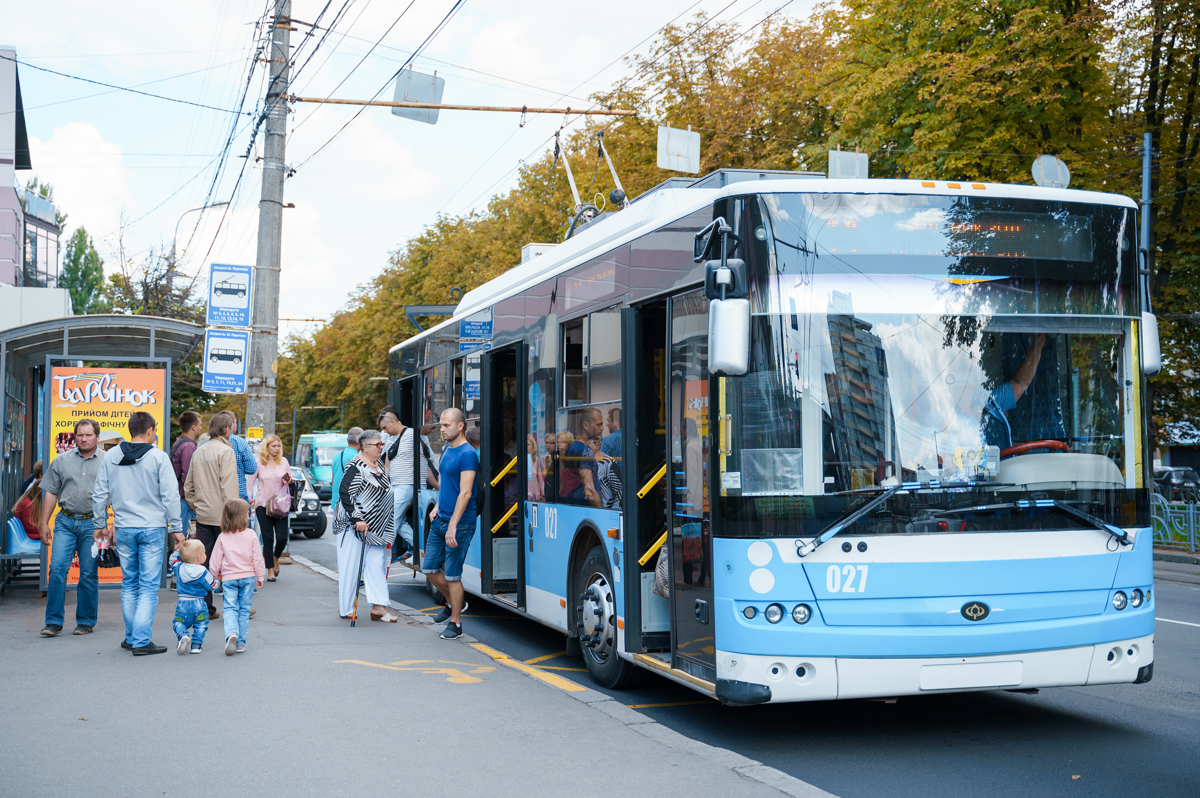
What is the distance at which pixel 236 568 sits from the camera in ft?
30.3

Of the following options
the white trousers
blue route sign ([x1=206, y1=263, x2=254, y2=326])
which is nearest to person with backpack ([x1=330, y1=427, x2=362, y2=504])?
blue route sign ([x1=206, y1=263, x2=254, y2=326])

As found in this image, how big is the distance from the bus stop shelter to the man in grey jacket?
11.1 feet

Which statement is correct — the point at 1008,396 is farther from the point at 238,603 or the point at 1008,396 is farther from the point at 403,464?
the point at 403,464

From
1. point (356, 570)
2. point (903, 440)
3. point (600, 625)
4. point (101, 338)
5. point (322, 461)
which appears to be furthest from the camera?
point (322, 461)

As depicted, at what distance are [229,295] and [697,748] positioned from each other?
1034 cm

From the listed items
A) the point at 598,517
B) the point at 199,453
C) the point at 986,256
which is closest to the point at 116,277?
the point at 199,453

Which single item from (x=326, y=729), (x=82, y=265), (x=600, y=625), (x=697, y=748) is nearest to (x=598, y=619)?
(x=600, y=625)

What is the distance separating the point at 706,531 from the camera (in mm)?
6527

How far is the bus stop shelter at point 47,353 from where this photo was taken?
12.3m

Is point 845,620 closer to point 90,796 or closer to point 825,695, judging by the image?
point 825,695

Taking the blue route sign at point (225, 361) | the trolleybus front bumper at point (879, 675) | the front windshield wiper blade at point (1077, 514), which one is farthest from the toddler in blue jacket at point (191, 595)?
the front windshield wiper blade at point (1077, 514)

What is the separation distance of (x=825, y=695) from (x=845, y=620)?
39 centimetres

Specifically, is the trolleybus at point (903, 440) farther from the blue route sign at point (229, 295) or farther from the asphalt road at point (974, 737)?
the blue route sign at point (229, 295)

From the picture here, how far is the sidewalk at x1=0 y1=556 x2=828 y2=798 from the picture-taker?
548cm
